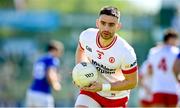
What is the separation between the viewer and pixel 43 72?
17094 mm

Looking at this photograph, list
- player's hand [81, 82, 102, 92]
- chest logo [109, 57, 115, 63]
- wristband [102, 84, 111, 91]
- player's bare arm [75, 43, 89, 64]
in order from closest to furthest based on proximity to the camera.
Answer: player's hand [81, 82, 102, 92], wristband [102, 84, 111, 91], chest logo [109, 57, 115, 63], player's bare arm [75, 43, 89, 64]

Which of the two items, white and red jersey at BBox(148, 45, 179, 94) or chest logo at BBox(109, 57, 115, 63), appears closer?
chest logo at BBox(109, 57, 115, 63)

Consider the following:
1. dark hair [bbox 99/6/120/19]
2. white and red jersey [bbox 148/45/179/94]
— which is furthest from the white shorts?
dark hair [bbox 99/6/120/19]

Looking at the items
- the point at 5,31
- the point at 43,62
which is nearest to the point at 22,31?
the point at 5,31

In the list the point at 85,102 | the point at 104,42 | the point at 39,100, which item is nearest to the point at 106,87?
the point at 85,102

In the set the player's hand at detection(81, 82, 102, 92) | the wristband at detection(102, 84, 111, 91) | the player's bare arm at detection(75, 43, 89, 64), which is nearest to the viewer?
the player's hand at detection(81, 82, 102, 92)

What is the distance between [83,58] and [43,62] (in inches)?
229

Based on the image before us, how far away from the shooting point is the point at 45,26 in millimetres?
28578

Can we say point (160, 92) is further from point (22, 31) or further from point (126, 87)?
point (22, 31)

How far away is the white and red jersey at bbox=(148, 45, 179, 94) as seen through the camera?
1536 centimetres

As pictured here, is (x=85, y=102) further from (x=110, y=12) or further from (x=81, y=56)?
(x=110, y=12)

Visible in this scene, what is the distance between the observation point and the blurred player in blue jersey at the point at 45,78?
1689cm

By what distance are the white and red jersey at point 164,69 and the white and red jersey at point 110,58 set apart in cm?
426

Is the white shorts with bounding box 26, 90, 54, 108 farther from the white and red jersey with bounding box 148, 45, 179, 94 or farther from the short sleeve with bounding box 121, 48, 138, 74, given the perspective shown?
the short sleeve with bounding box 121, 48, 138, 74
